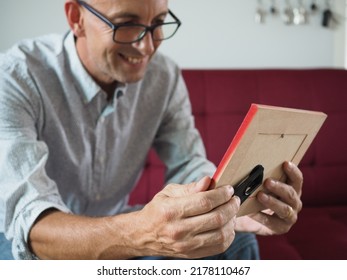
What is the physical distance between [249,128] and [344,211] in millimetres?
774

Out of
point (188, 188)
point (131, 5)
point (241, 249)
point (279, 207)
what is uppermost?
point (131, 5)

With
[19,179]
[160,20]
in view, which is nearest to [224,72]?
[160,20]

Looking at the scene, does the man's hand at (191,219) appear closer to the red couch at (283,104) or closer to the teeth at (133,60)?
the teeth at (133,60)

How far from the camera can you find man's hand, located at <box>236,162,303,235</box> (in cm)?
52

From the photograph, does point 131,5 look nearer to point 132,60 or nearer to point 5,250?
point 132,60

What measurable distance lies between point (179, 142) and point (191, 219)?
1.42ft

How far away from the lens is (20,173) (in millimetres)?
562

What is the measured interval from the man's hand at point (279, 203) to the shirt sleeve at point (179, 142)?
0.20 metres

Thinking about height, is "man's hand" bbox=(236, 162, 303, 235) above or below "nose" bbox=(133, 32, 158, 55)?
below

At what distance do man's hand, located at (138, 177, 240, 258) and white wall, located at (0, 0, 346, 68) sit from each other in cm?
86

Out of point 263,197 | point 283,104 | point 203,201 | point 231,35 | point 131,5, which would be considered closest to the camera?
point 203,201

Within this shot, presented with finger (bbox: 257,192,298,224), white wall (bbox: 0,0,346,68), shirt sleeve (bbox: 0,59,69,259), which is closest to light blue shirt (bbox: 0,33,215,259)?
shirt sleeve (bbox: 0,59,69,259)

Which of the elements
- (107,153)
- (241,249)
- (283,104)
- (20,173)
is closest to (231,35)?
(283,104)

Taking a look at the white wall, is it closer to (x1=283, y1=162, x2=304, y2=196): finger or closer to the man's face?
the man's face
